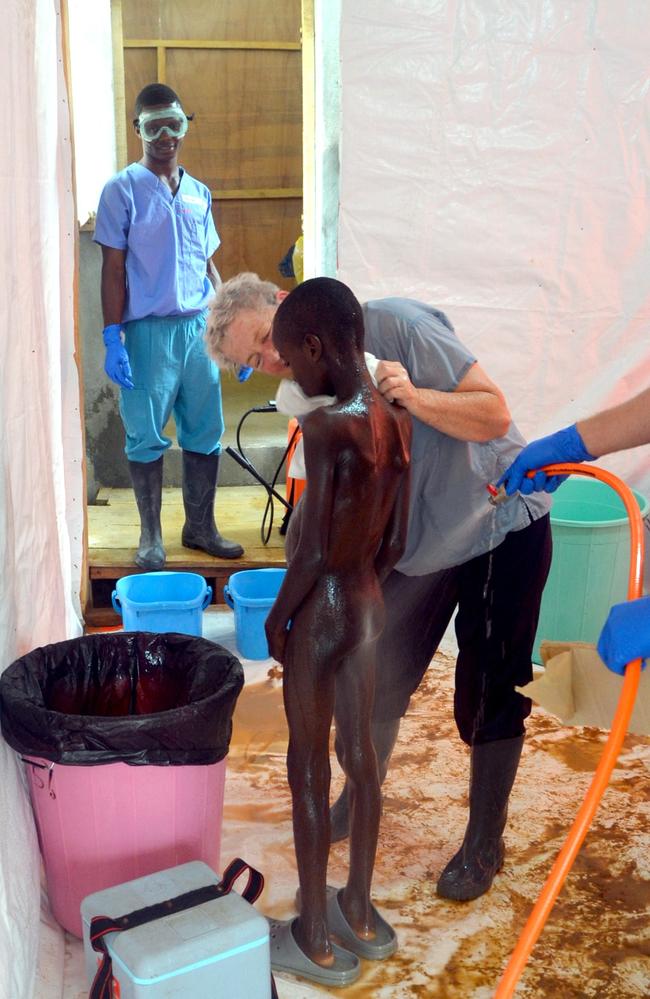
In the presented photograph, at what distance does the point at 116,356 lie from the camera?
3.66 meters

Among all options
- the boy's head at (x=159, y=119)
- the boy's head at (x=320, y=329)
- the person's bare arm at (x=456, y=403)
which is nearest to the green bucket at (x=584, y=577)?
the person's bare arm at (x=456, y=403)

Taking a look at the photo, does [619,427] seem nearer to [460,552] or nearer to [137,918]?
[460,552]

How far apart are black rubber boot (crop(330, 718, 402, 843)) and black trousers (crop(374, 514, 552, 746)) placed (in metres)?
0.04

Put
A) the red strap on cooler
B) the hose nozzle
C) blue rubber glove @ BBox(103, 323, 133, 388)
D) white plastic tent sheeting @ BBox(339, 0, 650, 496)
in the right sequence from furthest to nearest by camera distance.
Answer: blue rubber glove @ BBox(103, 323, 133, 388)
white plastic tent sheeting @ BBox(339, 0, 650, 496)
the hose nozzle
the red strap on cooler

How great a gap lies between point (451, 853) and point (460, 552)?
77 centimetres

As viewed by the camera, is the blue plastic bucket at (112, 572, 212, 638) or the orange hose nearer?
the orange hose

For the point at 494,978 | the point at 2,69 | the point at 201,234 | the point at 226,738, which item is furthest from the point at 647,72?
the point at 494,978

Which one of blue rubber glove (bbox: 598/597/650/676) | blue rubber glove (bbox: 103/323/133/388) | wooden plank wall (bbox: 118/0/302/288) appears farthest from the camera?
wooden plank wall (bbox: 118/0/302/288)

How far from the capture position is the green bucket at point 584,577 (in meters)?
3.16

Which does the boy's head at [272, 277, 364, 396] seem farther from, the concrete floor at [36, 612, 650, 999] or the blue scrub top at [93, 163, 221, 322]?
the blue scrub top at [93, 163, 221, 322]

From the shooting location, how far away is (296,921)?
6.37ft

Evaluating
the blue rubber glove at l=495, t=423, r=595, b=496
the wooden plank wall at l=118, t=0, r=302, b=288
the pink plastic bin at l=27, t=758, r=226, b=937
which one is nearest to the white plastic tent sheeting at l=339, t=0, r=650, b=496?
the blue rubber glove at l=495, t=423, r=595, b=496

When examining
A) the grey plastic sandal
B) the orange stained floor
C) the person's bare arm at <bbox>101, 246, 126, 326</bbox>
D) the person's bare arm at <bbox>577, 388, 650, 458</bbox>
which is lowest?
the orange stained floor

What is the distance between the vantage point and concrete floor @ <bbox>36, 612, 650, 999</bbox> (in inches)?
74.9
